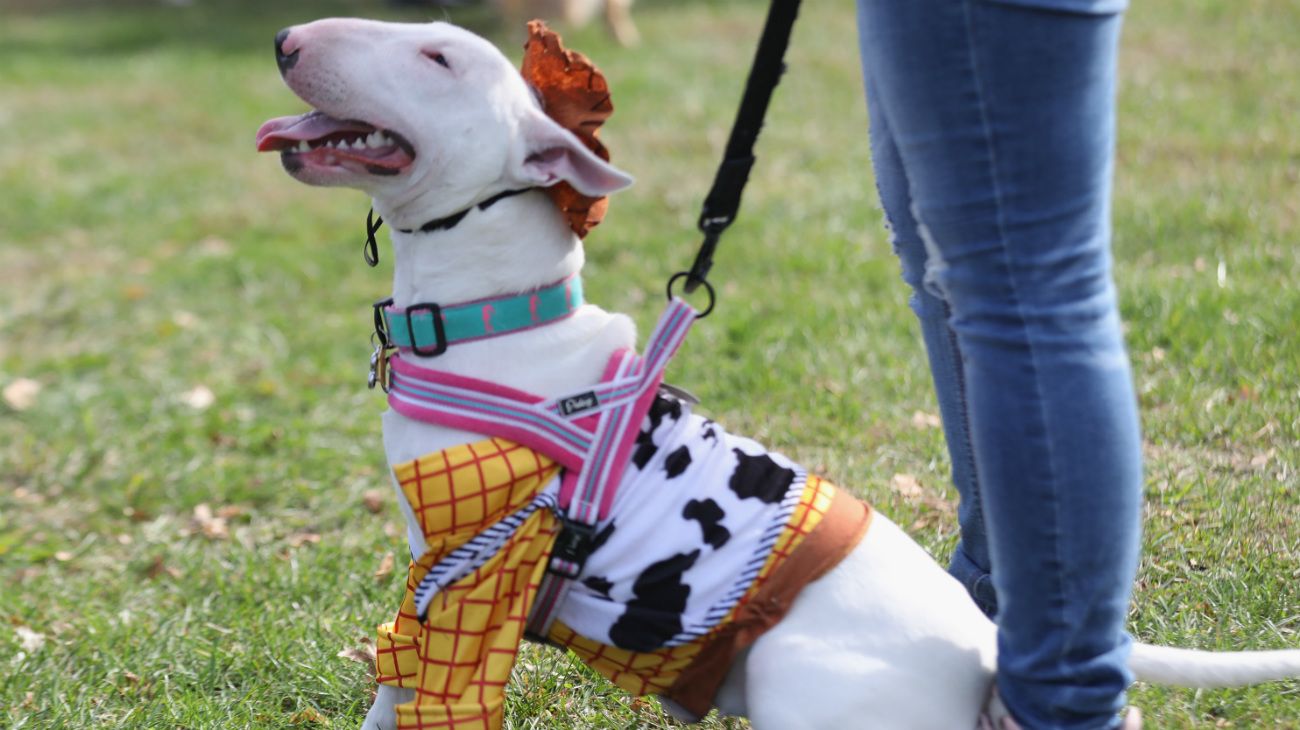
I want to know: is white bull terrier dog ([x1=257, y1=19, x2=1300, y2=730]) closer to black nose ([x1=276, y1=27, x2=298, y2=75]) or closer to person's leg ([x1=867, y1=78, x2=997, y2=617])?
black nose ([x1=276, y1=27, x2=298, y2=75])

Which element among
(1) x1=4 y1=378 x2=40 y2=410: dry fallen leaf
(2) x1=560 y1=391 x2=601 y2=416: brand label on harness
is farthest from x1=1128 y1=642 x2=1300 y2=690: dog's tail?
(1) x1=4 y1=378 x2=40 y2=410: dry fallen leaf

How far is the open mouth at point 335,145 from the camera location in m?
2.00

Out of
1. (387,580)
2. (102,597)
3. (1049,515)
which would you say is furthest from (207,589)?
(1049,515)

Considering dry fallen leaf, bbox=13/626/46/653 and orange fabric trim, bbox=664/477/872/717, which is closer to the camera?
orange fabric trim, bbox=664/477/872/717

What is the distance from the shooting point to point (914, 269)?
228 centimetres

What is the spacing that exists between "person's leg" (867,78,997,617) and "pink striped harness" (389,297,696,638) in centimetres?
53

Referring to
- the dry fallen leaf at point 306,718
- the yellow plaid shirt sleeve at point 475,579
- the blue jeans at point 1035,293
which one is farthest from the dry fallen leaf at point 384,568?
the blue jeans at point 1035,293

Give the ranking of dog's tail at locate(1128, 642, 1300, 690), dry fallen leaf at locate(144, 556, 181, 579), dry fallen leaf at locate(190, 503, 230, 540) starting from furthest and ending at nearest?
dry fallen leaf at locate(190, 503, 230, 540)
dry fallen leaf at locate(144, 556, 181, 579)
dog's tail at locate(1128, 642, 1300, 690)

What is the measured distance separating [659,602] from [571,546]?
166 mm

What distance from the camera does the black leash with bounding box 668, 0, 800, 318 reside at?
6.81 feet

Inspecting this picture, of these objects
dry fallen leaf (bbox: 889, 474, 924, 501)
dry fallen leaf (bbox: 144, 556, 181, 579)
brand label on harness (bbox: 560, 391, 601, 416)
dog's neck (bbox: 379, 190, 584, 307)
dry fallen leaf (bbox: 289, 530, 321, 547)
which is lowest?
dry fallen leaf (bbox: 144, 556, 181, 579)

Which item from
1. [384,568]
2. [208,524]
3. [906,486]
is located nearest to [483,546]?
[384,568]

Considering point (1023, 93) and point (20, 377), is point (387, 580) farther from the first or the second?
point (20, 377)

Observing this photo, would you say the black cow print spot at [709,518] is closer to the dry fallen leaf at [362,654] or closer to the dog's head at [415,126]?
the dog's head at [415,126]
